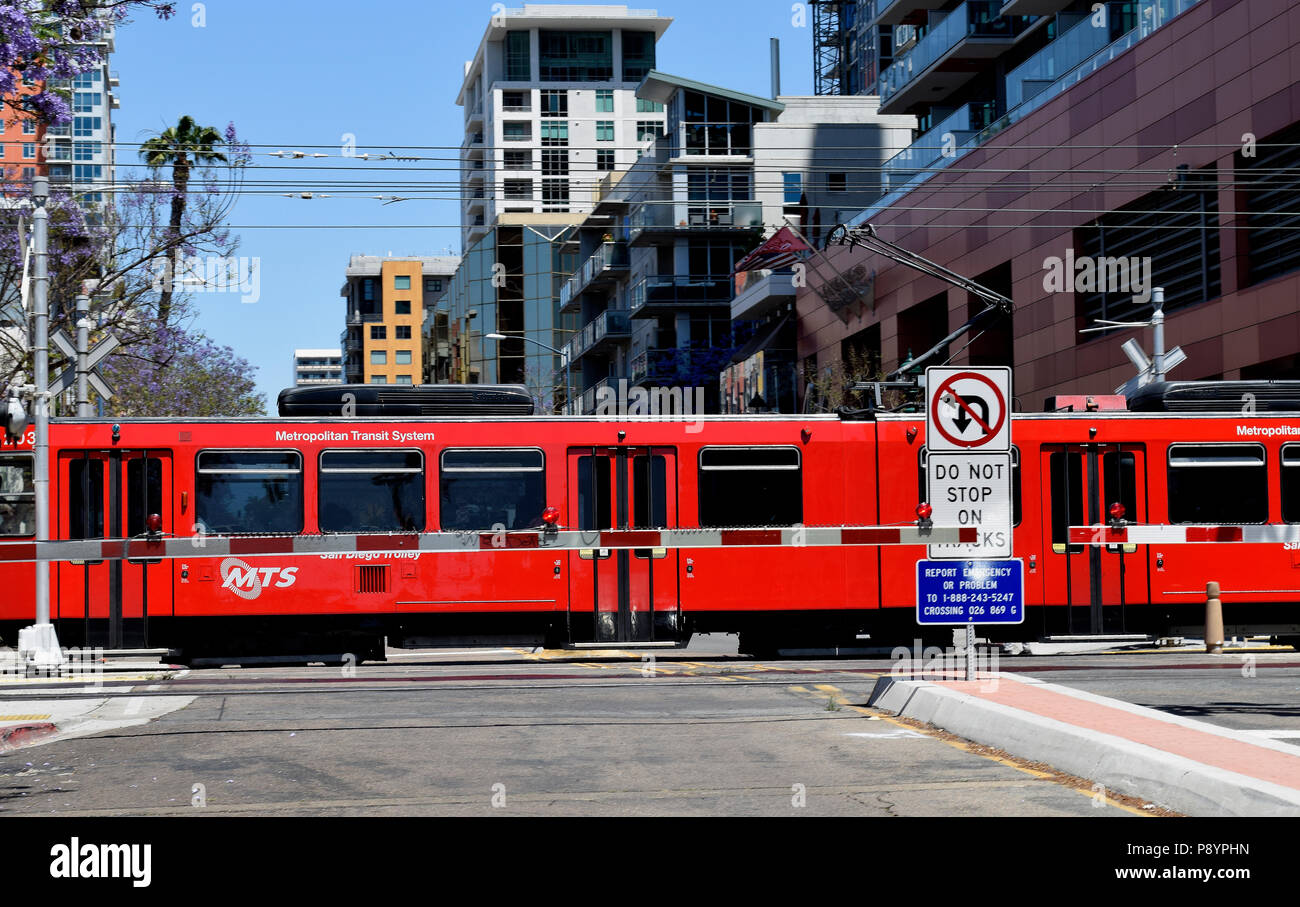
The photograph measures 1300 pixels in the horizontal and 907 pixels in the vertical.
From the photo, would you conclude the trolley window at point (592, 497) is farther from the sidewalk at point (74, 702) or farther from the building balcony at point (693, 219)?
the building balcony at point (693, 219)

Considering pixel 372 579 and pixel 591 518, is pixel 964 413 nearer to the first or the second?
pixel 591 518

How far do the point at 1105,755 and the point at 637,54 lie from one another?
5179 inches

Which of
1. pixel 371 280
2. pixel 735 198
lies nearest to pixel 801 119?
pixel 735 198

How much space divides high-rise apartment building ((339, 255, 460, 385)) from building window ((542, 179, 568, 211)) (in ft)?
121

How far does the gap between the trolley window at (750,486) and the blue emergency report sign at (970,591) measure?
27.4 feet

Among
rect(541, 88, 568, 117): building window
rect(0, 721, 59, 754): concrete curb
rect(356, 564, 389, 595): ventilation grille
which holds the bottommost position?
rect(0, 721, 59, 754): concrete curb

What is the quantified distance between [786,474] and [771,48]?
8933 centimetres

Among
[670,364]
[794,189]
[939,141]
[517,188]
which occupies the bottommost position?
[670,364]

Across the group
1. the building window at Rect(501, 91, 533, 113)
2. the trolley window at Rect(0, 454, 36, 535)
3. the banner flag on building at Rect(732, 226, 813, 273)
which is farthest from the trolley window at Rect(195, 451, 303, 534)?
the building window at Rect(501, 91, 533, 113)

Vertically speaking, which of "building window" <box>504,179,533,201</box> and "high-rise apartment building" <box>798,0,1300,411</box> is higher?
"building window" <box>504,179,533,201</box>

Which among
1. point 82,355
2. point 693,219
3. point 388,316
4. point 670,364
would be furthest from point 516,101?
point 82,355

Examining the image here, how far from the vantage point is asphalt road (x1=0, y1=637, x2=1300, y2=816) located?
31.0ft

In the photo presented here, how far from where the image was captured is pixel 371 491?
21547 mm

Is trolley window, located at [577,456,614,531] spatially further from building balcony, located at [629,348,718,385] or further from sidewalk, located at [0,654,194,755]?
building balcony, located at [629,348,718,385]
